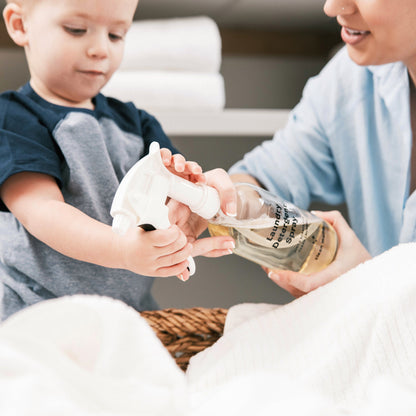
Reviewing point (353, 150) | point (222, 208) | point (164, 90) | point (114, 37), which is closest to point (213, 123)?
point (164, 90)

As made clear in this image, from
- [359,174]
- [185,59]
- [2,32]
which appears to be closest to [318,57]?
[185,59]

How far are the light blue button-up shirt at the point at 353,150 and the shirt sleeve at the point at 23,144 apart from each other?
1.16 feet

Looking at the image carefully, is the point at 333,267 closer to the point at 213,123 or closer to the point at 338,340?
the point at 338,340

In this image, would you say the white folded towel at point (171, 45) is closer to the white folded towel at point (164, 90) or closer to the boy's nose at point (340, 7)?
the white folded towel at point (164, 90)

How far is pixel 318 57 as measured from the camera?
122cm

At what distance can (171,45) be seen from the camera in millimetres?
914

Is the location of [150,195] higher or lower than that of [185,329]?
higher

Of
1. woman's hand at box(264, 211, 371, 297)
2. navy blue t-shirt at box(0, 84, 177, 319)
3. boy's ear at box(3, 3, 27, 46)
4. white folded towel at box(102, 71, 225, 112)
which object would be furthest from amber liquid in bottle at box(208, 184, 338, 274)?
white folded towel at box(102, 71, 225, 112)

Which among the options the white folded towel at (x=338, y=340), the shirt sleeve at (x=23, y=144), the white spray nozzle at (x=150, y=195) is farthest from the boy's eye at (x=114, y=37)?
the white folded towel at (x=338, y=340)

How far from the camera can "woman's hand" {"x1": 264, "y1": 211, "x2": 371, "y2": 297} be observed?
0.56 m

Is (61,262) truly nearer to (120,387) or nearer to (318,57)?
(120,387)

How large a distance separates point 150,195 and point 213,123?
53cm

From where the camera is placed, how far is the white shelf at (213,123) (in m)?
0.87

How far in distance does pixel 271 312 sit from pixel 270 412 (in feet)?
0.91
